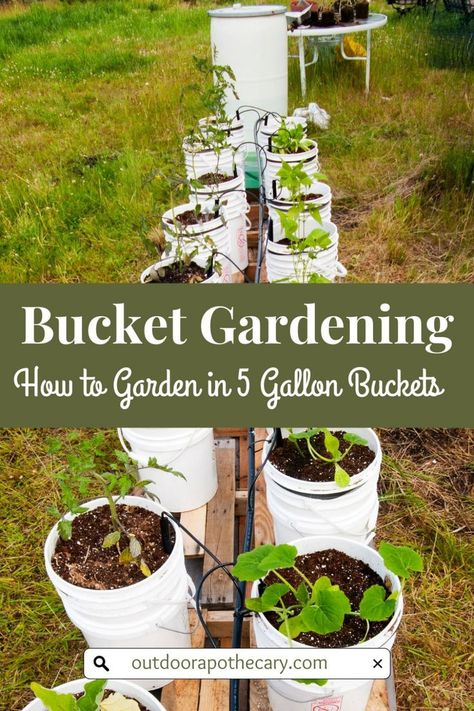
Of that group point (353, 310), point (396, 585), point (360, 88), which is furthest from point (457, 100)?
point (396, 585)

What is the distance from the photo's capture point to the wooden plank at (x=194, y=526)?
1.76 meters

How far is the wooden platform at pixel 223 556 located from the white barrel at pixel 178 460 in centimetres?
6

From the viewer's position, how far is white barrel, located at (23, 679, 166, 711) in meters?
1.10

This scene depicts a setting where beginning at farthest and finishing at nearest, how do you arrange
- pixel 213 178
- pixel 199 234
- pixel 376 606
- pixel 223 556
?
1. pixel 213 178
2. pixel 199 234
3. pixel 223 556
4. pixel 376 606

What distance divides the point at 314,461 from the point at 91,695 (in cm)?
73

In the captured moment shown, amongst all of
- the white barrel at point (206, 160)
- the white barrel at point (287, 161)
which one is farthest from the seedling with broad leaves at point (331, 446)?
the white barrel at point (206, 160)

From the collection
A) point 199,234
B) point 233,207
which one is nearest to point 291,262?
point 199,234

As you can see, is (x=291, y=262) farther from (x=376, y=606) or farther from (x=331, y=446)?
(x=376, y=606)

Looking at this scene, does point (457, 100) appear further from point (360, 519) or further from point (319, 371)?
point (360, 519)

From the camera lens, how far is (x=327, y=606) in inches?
40.9

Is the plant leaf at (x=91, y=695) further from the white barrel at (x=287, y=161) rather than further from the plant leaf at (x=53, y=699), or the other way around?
the white barrel at (x=287, y=161)

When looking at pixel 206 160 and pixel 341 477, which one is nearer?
pixel 341 477

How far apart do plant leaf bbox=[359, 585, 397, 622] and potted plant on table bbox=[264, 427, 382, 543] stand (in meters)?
0.27

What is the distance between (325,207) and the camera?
8.24ft
